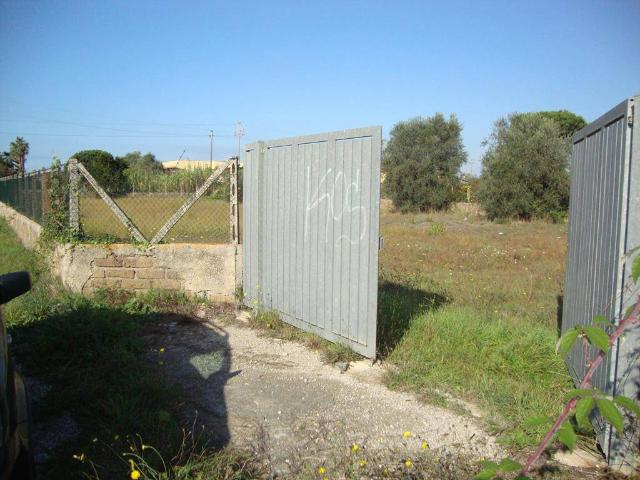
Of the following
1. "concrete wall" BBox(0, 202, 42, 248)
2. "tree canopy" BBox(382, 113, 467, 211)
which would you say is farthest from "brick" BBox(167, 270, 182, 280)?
"tree canopy" BBox(382, 113, 467, 211)

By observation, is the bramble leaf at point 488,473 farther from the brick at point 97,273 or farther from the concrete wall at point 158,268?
the brick at point 97,273

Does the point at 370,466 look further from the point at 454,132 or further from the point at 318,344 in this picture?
the point at 454,132

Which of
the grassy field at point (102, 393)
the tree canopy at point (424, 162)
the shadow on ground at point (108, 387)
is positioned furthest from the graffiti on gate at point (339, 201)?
the tree canopy at point (424, 162)

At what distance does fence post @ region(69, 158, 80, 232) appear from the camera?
7.59 m

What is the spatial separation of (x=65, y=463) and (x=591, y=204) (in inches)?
161

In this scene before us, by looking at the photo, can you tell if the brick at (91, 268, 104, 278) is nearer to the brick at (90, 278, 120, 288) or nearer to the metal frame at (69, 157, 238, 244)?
the brick at (90, 278, 120, 288)

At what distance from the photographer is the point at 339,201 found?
522cm

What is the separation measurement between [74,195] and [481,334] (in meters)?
5.84

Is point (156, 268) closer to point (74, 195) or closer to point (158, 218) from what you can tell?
point (158, 218)

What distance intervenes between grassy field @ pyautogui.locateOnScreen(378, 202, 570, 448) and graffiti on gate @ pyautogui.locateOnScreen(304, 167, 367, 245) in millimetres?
1166

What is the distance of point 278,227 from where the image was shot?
20.4 ft

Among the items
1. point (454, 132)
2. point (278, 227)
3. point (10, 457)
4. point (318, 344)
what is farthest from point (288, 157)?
point (454, 132)

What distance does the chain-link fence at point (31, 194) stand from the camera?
8805 millimetres

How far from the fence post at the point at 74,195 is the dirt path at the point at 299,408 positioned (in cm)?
297
